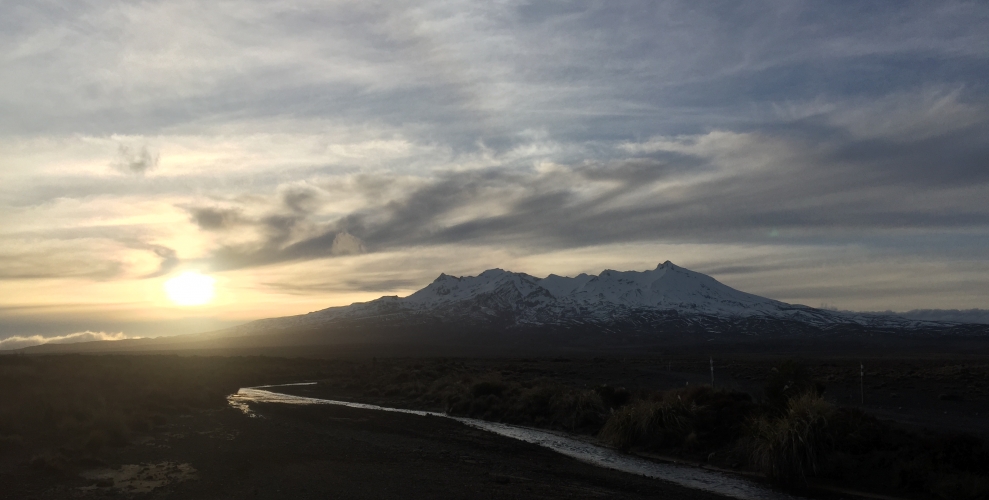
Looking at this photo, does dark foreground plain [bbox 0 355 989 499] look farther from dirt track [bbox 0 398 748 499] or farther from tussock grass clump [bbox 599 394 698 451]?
tussock grass clump [bbox 599 394 698 451]

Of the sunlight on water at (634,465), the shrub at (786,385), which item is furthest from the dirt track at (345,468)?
the shrub at (786,385)

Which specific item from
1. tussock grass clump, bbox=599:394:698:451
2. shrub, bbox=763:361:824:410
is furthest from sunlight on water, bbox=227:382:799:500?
shrub, bbox=763:361:824:410

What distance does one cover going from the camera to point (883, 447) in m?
14.9

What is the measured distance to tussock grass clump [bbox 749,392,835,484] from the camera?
1482cm

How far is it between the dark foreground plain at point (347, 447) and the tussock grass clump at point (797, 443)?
505mm

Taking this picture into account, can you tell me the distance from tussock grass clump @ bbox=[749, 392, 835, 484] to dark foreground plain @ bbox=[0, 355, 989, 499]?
0.51 metres

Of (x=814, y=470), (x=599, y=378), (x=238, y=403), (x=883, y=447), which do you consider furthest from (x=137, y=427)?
(x=599, y=378)

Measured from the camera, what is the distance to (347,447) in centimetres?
1916

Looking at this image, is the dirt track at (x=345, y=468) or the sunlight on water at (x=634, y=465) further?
the sunlight on water at (x=634, y=465)

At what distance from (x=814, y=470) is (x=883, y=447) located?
5.62 feet

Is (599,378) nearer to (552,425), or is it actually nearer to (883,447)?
(552,425)

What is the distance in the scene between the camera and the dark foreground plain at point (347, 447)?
13578 mm

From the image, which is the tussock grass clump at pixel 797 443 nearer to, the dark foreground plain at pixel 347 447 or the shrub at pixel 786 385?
the dark foreground plain at pixel 347 447

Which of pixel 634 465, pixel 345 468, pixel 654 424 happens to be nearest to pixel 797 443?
pixel 634 465
